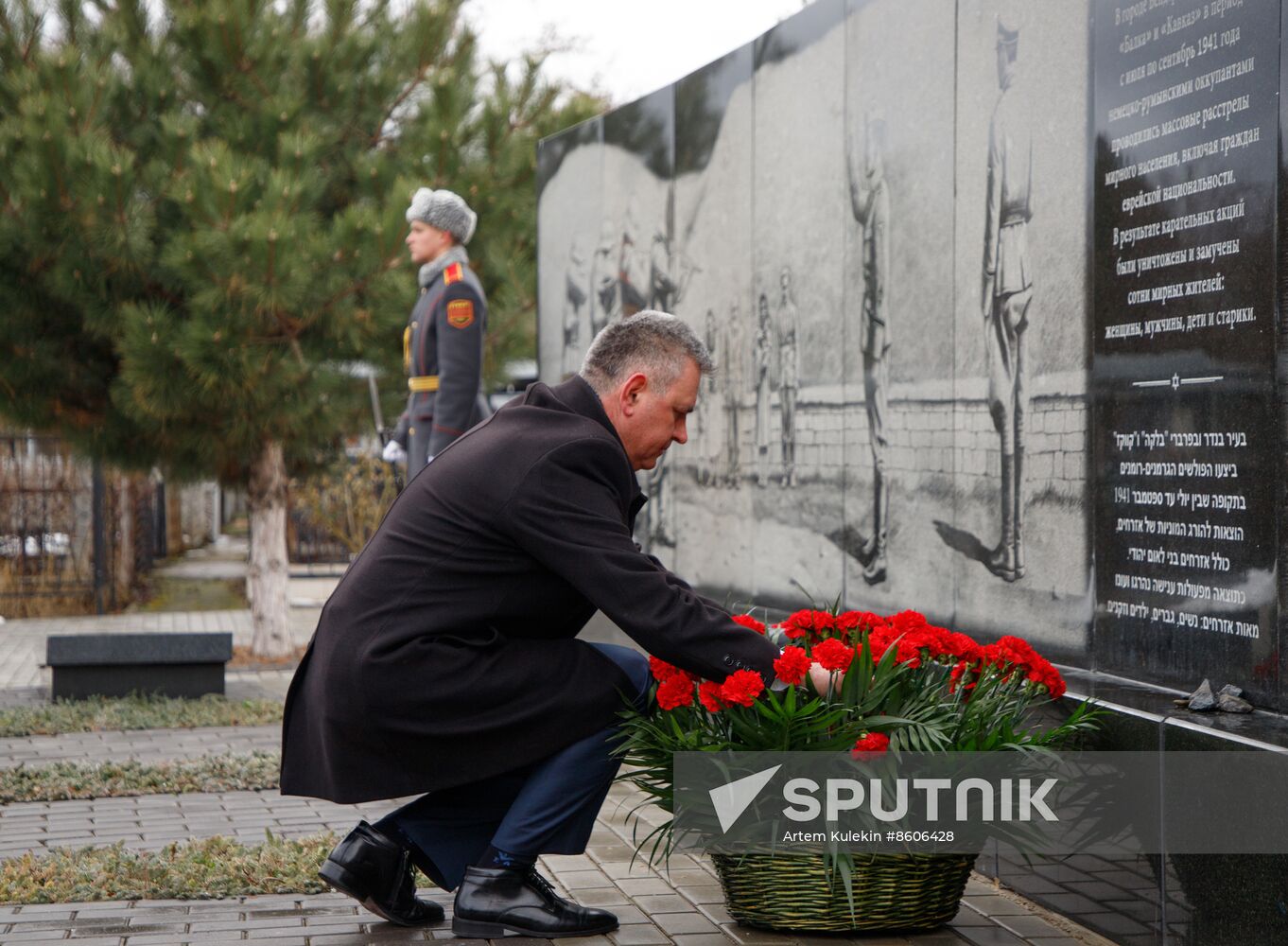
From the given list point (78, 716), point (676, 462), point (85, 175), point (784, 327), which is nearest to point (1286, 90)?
point (784, 327)

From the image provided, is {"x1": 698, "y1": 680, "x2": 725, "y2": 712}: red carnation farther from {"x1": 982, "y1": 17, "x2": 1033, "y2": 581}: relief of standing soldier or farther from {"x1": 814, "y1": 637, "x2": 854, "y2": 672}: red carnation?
{"x1": 982, "y1": 17, "x2": 1033, "y2": 581}: relief of standing soldier

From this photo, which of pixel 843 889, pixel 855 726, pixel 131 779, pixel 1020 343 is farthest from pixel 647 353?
pixel 131 779

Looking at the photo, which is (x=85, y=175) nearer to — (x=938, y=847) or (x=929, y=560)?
(x=929, y=560)

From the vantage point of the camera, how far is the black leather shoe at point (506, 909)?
384cm

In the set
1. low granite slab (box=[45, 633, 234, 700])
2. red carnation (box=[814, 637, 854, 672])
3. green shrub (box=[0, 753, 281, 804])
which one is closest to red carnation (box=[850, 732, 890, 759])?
red carnation (box=[814, 637, 854, 672])

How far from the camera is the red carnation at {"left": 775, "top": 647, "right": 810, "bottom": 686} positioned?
3633 mm

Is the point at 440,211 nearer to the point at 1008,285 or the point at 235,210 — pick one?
the point at 235,210

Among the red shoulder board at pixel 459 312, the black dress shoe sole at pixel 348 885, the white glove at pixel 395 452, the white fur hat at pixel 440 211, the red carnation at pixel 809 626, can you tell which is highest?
the white fur hat at pixel 440 211

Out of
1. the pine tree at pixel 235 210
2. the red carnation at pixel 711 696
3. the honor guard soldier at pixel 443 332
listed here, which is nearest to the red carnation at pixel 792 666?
the red carnation at pixel 711 696

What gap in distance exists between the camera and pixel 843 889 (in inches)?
147

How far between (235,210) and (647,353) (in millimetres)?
5486

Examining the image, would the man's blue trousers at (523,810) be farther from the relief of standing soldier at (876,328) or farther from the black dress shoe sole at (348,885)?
the relief of standing soldier at (876,328)

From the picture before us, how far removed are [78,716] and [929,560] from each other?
171 inches

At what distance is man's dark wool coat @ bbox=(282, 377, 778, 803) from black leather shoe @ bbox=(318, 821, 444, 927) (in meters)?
0.16
